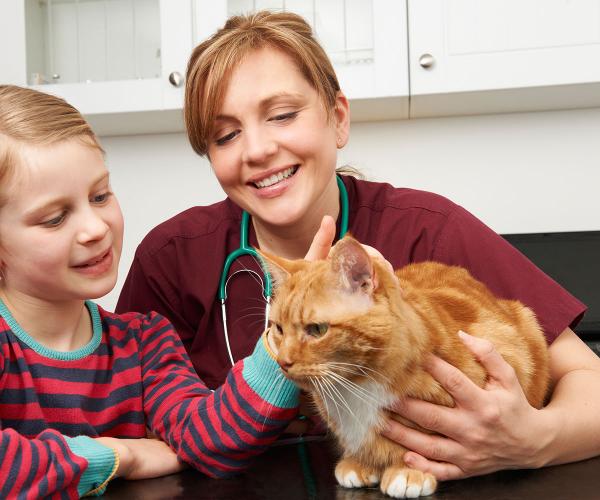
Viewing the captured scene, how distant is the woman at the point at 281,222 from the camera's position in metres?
1.24

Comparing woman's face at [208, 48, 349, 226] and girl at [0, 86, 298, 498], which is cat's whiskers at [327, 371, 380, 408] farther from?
woman's face at [208, 48, 349, 226]

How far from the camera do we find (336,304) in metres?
0.94

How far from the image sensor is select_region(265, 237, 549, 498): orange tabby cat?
0.91 meters

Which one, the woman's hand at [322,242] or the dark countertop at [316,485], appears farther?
the woman's hand at [322,242]

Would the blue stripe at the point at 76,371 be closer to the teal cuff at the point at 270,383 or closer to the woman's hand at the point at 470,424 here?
the teal cuff at the point at 270,383

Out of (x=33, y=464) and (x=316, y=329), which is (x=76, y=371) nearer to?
(x=33, y=464)

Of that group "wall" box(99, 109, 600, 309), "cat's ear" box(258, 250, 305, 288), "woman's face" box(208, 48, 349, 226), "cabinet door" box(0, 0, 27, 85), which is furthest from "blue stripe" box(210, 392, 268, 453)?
"cabinet door" box(0, 0, 27, 85)

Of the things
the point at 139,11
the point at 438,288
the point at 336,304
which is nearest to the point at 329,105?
the point at 438,288

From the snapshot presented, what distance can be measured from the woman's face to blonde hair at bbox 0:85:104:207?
28 centimetres

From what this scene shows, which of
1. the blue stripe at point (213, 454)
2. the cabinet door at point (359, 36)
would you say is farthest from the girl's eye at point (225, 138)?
the cabinet door at point (359, 36)

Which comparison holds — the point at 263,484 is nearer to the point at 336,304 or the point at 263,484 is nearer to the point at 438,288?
the point at 336,304

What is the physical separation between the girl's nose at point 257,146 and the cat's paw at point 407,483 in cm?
62

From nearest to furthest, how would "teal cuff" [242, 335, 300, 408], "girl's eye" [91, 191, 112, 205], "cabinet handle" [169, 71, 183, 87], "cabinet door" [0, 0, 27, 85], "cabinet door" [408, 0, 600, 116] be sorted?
"teal cuff" [242, 335, 300, 408]
"girl's eye" [91, 191, 112, 205]
"cabinet door" [408, 0, 600, 116]
"cabinet handle" [169, 71, 183, 87]
"cabinet door" [0, 0, 27, 85]

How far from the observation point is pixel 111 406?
1.15 m
